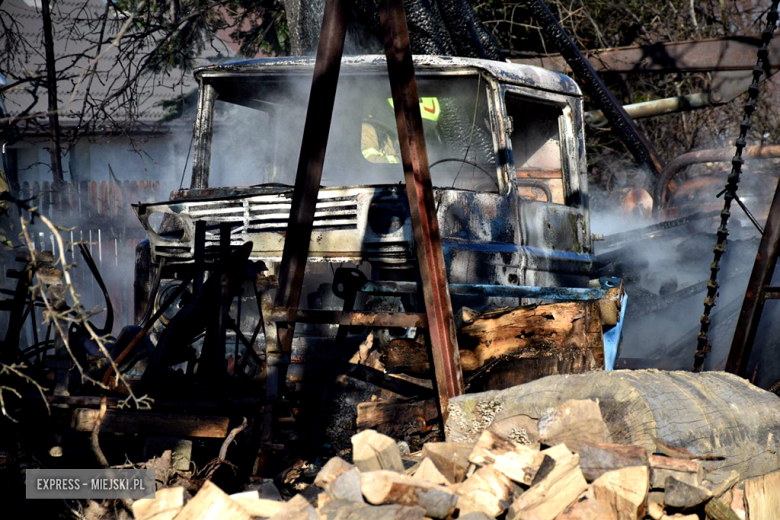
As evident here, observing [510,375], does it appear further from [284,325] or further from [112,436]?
[112,436]

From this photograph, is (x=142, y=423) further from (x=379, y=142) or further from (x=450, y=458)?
(x=379, y=142)

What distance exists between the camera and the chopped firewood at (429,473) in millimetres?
2783

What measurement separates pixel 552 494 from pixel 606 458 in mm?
255

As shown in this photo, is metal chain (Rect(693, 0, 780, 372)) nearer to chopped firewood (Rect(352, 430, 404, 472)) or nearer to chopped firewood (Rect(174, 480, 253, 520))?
chopped firewood (Rect(352, 430, 404, 472))

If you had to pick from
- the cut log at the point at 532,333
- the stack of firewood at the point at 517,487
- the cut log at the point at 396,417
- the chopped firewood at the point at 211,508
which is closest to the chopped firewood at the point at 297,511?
the stack of firewood at the point at 517,487

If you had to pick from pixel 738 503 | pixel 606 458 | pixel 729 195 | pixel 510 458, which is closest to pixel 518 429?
pixel 510 458

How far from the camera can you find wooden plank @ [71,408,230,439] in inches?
132

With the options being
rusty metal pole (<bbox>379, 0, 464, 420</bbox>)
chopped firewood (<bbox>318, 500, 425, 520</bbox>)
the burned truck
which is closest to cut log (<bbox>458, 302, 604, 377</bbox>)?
the burned truck

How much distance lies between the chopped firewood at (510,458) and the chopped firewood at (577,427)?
21cm

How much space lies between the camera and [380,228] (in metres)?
4.79

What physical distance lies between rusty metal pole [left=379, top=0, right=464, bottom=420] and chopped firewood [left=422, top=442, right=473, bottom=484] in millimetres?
957

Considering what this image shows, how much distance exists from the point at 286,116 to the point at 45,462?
348cm

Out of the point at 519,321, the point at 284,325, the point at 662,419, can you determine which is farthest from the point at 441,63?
the point at 662,419

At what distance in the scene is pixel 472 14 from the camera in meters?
8.47
